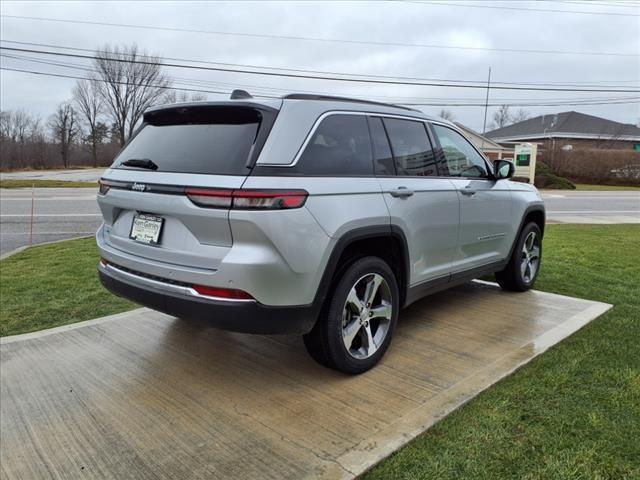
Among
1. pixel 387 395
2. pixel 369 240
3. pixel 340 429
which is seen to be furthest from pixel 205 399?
pixel 369 240

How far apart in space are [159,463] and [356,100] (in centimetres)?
258

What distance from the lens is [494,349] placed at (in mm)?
3811

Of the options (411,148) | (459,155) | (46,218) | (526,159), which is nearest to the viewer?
(411,148)

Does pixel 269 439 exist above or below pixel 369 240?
below

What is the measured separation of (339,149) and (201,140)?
0.86m

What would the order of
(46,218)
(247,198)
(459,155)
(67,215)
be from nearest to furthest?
(247,198) → (459,155) → (46,218) → (67,215)

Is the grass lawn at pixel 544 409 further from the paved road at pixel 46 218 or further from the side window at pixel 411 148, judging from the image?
the paved road at pixel 46 218

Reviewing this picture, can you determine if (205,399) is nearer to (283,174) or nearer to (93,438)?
(93,438)

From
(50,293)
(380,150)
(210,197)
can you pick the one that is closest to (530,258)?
(380,150)

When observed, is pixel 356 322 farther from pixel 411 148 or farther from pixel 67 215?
pixel 67 215

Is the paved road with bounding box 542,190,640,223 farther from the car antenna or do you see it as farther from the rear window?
the rear window

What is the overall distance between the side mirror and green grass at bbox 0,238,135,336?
151 inches

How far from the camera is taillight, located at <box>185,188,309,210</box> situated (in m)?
2.64

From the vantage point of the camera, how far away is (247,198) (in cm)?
264
